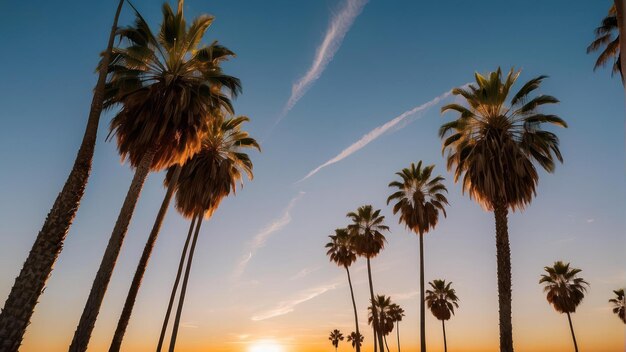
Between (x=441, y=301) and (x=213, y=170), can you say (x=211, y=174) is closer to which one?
(x=213, y=170)

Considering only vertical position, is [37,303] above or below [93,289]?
below

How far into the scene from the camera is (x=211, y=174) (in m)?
23.4

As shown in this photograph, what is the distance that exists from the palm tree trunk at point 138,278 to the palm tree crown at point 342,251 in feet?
105

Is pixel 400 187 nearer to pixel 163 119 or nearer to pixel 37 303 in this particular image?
pixel 163 119

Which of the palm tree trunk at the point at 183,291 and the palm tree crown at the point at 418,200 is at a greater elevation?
the palm tree crown at the point at 418,200

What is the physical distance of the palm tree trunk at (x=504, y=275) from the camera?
15789 millimetres

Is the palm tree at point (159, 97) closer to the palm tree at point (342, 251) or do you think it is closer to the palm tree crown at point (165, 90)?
the palm tree crown at point (165, 90)

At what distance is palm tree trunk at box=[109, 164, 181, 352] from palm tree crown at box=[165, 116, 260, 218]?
3.53 meters

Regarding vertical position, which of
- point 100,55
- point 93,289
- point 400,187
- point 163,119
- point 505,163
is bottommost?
point 93,289

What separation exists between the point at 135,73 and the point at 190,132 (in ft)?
11.0

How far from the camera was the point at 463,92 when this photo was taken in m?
20.2

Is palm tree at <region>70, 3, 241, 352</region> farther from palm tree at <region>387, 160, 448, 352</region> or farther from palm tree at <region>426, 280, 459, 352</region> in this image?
palm tree at <region>426, 280, 459, 352</region>

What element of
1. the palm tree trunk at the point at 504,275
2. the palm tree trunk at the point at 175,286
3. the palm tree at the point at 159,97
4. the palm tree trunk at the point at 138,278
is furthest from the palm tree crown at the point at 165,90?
the palm tree trunk at the point at 504,275

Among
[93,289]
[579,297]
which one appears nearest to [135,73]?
[93,289]
